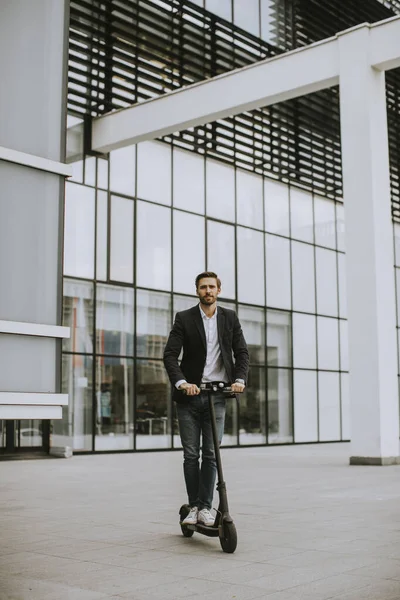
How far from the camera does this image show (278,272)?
24859 mm

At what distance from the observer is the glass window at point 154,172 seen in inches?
824

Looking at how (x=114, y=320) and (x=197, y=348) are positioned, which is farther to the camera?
(x=114, y=320)

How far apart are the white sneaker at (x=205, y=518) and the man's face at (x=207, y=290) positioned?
1633 mm

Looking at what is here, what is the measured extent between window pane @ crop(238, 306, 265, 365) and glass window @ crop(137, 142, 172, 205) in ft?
14.5

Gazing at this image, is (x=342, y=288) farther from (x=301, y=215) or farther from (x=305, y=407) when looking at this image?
(x=305, y=407)

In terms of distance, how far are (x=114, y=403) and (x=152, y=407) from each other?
1.31m

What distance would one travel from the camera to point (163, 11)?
2052 cm

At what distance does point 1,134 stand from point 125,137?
1458 centimetres

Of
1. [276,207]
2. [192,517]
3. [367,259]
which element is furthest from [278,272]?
[192,517]

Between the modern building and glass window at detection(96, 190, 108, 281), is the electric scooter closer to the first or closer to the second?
the modern building

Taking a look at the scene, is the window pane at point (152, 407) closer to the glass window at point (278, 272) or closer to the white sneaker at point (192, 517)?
the glass window at point (278, 272)

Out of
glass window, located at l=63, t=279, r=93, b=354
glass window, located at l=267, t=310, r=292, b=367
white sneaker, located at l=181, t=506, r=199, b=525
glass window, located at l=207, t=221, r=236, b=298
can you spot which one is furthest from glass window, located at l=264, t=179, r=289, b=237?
white sneaker, located at l=181, t=506, r=199, b=525

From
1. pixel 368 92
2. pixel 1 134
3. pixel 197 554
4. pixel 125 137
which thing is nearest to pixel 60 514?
pixel 197 554

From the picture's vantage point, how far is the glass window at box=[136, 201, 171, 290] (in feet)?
67.9
